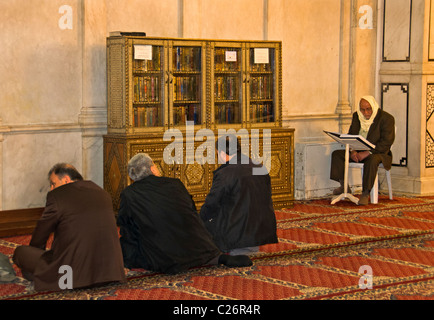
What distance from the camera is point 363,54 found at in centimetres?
1078

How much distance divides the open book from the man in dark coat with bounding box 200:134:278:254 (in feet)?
9.69

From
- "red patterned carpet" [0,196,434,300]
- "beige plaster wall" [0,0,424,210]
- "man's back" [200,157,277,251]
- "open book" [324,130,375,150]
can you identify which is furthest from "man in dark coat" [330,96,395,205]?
"man's back" [200,157,277,251]

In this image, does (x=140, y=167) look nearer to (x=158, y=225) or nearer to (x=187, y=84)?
(x=158, y=225)

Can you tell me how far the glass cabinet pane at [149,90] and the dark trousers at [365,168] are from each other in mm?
2510

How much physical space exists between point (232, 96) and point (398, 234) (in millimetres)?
2605

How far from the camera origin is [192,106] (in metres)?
8.77

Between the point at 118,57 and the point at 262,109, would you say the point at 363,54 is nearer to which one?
the point at 262,109

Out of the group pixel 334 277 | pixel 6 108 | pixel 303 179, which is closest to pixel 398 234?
pixel 334 277

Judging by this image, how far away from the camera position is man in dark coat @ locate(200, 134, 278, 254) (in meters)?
6.58

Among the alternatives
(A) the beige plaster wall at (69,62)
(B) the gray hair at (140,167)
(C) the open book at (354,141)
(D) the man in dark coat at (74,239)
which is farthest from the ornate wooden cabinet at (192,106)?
(D) the man in dark coat at (74,239)

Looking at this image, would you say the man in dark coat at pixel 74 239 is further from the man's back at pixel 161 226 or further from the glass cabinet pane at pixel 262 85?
the glass cabinet pane at pixel 262 85

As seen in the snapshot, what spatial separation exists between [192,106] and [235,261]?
2876 millimetres

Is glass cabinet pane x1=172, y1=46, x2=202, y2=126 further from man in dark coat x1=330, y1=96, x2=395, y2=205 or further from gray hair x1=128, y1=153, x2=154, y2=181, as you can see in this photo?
gray hair x1=128, y1=153, x2=154, y2=181

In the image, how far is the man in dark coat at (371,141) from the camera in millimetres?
A: 9469
